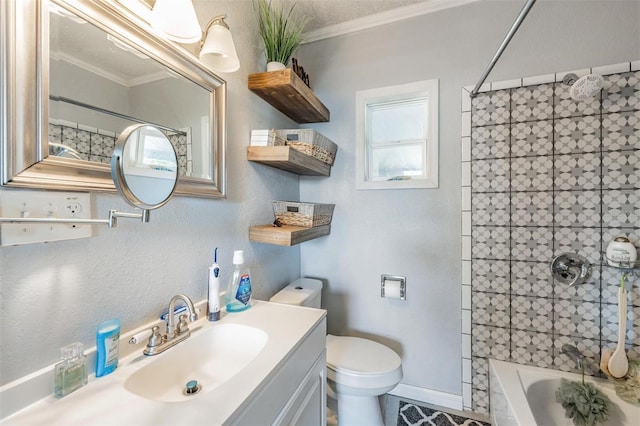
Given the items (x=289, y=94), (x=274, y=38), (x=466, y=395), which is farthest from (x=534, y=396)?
(x=274, y=38)

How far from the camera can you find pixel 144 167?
67 cm

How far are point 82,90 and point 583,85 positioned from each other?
2.02 meters

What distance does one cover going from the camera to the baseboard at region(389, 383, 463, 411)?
161 cm

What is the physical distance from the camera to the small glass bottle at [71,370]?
0.62 metres

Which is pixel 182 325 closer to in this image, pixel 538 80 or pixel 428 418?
pixel 428 418

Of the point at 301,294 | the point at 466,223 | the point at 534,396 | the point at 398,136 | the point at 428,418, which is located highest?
the point at 398,136

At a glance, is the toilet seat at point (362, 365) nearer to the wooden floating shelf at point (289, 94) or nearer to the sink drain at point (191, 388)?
the sink drain at point (191, 388)

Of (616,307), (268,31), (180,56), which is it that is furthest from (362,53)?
(616,307)

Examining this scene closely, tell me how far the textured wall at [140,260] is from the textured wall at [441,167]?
54 centimetres

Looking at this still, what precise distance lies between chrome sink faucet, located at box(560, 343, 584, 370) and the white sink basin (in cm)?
162

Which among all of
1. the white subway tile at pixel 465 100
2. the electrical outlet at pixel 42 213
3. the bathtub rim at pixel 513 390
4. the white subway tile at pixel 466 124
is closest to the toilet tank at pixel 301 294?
the electrical outlet at pixel 42 213

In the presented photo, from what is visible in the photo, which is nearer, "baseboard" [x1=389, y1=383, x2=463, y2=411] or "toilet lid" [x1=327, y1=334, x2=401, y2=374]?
"toilet lid" [x1=327, y1=334, x2=401, y2=374]

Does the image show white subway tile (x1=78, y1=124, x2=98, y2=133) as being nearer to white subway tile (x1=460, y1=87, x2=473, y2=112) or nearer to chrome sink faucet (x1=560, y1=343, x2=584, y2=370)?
white subway tile (x1=460, y1=87, x2=473, y2=112)

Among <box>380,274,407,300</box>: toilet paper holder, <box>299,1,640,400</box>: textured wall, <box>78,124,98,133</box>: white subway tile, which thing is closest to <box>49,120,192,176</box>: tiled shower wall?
<box>78,124,98,133</box>: white subway tile
